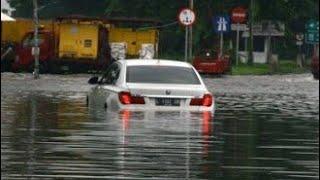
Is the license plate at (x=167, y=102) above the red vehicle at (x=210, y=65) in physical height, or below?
above

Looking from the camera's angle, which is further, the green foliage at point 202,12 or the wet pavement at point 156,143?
the green foliage at point 202,12

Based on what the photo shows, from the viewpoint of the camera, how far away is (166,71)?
68.9 ft

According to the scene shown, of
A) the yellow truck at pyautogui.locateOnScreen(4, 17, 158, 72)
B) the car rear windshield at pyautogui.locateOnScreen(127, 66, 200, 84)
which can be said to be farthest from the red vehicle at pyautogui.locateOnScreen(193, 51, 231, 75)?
the car rear windshield at pyautogui.locateOnScreen(127, 66, 200, 84)

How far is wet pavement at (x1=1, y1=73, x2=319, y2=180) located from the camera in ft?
40.5

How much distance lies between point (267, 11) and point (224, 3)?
362 centimetres

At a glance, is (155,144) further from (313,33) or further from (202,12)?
(202,12)

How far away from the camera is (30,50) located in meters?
50.2

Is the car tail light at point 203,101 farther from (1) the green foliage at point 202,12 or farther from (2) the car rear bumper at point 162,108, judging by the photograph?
(1) the green foliage at point 202,12

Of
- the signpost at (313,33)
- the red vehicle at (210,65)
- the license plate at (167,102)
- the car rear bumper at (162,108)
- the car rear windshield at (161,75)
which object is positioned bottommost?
the red vehicle at (210,65)

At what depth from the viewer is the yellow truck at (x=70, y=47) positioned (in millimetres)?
50719

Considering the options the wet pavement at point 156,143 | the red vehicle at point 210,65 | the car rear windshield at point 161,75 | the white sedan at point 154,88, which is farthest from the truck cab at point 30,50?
the car rear windshield at point 161,75

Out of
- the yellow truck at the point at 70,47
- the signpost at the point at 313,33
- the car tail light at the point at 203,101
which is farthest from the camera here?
the signpost at the point at 313,33

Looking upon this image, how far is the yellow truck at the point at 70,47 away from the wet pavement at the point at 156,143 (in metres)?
23.4

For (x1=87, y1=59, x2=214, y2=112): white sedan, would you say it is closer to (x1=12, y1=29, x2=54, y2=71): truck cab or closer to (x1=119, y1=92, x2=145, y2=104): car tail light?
(x1=119, y1=92, x2=145, y2=104): car tail light
